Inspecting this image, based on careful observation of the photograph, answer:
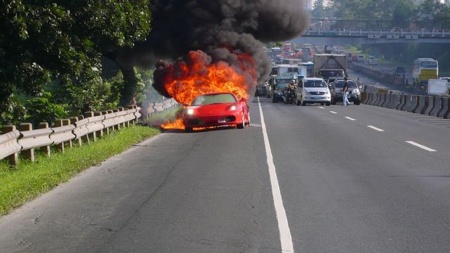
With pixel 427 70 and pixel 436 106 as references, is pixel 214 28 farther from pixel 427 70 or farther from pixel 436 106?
pixel 427 70

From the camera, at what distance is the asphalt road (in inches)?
315

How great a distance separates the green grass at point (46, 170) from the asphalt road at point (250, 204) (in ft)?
0.79

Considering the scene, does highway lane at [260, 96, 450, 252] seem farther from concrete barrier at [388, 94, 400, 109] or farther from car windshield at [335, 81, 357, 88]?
car windshield at [335, 81, 357, 88]

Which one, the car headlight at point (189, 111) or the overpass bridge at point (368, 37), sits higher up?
the overpass bridge at point (368, 37)

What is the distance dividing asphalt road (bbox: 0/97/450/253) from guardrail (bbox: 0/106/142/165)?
3.66 ft

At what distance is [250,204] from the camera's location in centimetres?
1032

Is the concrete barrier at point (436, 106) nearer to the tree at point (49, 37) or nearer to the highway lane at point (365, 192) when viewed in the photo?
the highway lane at point (365, 192)

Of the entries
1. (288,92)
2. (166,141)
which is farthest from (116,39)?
(288,92)

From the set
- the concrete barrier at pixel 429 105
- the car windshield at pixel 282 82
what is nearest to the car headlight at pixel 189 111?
the concrete barrier at pixel 429 105

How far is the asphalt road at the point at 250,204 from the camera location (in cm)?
800

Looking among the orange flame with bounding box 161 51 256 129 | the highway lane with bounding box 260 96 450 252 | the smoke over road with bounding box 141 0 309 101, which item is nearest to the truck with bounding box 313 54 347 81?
the smoke over road with bounding box 141 0 309 101

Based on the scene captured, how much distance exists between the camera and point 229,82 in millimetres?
30266

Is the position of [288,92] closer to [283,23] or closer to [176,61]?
[283,23]

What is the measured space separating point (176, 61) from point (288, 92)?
2372cm
